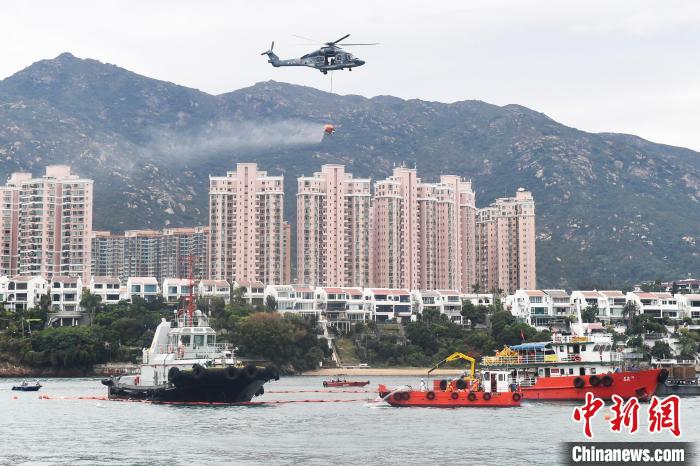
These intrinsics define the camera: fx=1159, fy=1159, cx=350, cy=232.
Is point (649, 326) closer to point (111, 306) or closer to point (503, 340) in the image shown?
point (503, 340)

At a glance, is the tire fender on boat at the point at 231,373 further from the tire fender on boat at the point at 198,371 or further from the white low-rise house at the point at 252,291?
the white low-rise house at the point at 252,291

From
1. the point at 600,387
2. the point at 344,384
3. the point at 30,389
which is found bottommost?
the point at 344,384

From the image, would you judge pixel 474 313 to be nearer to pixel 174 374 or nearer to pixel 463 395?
pixel 463 395

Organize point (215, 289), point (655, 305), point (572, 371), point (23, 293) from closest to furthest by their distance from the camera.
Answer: point (572, 371), point (23, 293), point (655, 305), point (215, 289)

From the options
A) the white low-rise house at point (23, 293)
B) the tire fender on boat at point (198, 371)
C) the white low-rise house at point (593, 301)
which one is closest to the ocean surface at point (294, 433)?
the tire fender on boat at point (198, 371)

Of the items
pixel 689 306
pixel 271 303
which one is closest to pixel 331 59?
pixel 271 303
